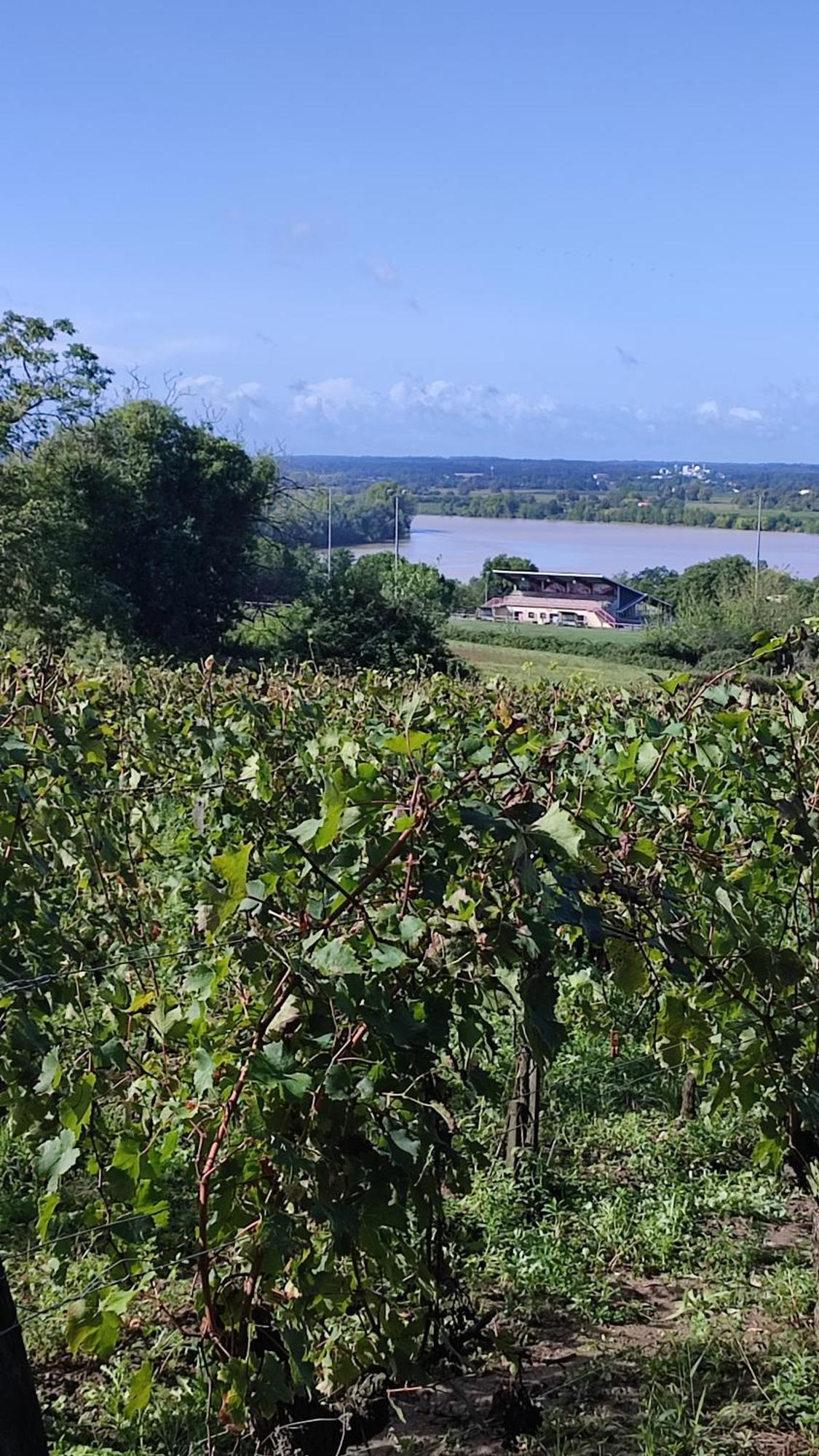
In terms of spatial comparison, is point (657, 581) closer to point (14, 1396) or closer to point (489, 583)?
point (489, 583)

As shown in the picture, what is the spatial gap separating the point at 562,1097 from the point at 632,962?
2.55 m

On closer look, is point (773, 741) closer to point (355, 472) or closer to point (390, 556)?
point (390, 556)

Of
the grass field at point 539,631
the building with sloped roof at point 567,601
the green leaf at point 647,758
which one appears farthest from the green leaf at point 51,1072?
the building with sloped roof at point 567,601

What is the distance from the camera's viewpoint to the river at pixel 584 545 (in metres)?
106

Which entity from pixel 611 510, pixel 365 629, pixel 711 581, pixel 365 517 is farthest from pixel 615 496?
pixel 365 629

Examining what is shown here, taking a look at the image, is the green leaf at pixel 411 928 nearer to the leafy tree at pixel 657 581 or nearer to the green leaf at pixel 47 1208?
the green leaf at pixel 47 1208

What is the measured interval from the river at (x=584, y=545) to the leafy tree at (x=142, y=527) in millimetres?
45864

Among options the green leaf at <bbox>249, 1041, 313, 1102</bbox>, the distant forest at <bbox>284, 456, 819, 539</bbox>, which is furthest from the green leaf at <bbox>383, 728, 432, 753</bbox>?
the distant forest at <bbox>284, 456, 819, 539</bbox>

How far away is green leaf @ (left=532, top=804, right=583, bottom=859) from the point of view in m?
1.96

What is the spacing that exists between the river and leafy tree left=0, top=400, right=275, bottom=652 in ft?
150

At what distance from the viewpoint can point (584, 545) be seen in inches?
5595

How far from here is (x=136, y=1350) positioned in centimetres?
323

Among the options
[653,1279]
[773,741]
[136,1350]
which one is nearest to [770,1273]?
[653,1279]

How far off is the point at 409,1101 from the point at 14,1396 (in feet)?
2.74
